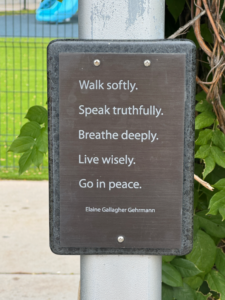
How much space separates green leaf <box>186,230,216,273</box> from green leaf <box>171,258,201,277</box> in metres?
0.09

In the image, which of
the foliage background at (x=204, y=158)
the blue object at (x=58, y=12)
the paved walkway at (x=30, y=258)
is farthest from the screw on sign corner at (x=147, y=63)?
the paved walkway at (x=30, y=258)

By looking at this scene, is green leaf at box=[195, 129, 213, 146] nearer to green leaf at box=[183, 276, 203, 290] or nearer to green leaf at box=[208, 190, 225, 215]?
green leaf at box=[208, 190, 225, 215]

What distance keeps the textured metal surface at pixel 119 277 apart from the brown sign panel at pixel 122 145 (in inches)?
2.0

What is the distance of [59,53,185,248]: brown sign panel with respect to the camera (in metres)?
1.16

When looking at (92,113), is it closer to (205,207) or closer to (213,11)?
(213,11)

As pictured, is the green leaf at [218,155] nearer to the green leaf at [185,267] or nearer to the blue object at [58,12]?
the green leaf at [185,267]

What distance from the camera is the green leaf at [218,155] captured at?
4.99 feet

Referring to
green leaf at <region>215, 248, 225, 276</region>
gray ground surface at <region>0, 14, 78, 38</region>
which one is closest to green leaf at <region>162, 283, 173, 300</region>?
green leaf at <region>215, 248, 225, 276</region>

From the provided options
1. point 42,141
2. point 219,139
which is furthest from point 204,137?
point 42,141

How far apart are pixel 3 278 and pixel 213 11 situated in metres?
3.19

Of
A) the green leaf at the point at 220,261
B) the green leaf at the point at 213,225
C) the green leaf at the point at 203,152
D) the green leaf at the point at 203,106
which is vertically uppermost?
the green leaf at the point at 203,106

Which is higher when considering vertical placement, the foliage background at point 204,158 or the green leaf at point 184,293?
the foliage background at point 204,158

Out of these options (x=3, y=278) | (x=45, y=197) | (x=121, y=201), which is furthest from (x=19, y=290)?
(x=121, y=201)

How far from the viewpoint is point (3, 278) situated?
390 centimetres
